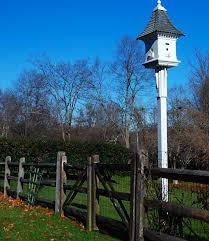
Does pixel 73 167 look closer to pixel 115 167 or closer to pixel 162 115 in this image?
pixel 115 167

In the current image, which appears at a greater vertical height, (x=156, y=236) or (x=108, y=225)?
(x=156, y=236)

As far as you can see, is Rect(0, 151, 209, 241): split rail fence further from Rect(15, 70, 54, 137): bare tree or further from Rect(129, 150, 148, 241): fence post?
Rect(15, 70, 54, 137): bare tree

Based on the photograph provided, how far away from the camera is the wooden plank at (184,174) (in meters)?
5.62

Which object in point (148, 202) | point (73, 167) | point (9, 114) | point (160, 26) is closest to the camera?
point (148, 202)

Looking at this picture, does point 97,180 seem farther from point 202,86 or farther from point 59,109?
point 59,109

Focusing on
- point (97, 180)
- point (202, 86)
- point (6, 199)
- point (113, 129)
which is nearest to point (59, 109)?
point (113, 129)

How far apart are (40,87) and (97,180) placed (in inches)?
1479

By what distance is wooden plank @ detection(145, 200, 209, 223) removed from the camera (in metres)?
5.56

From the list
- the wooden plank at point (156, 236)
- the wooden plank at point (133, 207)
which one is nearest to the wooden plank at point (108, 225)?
the wooden plank at point (133, 207)

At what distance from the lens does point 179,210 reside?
599 cm

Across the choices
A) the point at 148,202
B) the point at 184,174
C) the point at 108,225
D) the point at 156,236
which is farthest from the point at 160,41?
the point at 156,236

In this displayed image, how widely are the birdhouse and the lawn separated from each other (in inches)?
203

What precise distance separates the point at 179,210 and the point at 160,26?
7298 millimetres

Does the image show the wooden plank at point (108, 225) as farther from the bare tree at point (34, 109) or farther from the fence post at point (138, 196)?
the bare tree at point (34, 109)
